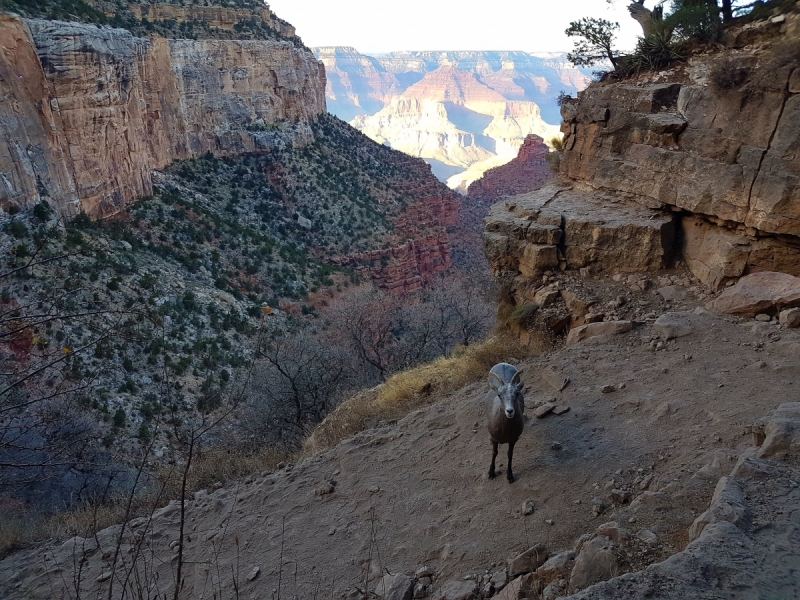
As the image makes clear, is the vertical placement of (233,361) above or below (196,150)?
below

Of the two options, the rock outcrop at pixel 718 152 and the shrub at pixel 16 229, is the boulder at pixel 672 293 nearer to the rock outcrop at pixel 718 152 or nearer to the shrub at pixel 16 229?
the rock outcrop at pixel 718 152

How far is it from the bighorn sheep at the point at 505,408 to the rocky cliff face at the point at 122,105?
17622mm

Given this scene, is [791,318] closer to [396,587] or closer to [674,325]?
[674,325]

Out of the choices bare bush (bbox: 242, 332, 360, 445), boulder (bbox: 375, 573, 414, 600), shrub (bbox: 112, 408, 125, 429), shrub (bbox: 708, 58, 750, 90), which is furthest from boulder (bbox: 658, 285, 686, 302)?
shrub (bbox: 112, 408, 125, 429)

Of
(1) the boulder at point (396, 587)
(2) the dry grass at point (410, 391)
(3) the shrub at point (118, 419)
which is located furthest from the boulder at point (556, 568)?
(3) the shrub at point (118, 419)

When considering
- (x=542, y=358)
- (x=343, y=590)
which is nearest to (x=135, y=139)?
(x=542, y=358)

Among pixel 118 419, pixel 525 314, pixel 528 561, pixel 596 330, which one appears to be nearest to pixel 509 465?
pixel 528 561

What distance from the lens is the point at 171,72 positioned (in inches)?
1283

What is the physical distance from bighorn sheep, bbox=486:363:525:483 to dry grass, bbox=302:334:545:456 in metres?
3.21

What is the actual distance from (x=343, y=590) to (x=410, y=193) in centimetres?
4237

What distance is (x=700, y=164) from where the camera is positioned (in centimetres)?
880

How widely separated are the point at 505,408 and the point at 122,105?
25.7m

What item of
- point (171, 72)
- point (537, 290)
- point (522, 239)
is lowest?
point (537, 290)

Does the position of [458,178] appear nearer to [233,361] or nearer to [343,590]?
[233,361]
